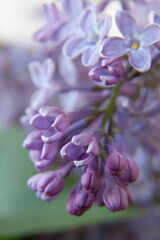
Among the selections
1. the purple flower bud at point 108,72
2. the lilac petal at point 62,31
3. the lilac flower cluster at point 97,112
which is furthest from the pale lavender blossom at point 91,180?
the lilac petal at point 62,31

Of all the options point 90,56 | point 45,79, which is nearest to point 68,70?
point 45,79

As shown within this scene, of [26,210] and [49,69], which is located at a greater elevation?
[49,69]

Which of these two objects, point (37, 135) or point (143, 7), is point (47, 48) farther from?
point (37, 135)

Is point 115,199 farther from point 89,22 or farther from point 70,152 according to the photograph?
point 89,22

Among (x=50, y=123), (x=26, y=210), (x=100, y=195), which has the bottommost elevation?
(x=26, y=210)

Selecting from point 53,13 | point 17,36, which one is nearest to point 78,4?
point 53,13

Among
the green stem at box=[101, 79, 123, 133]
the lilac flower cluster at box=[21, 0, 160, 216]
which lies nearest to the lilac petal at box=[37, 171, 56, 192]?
the lilac flower cluster at box=[21, 0, 160, 216]
